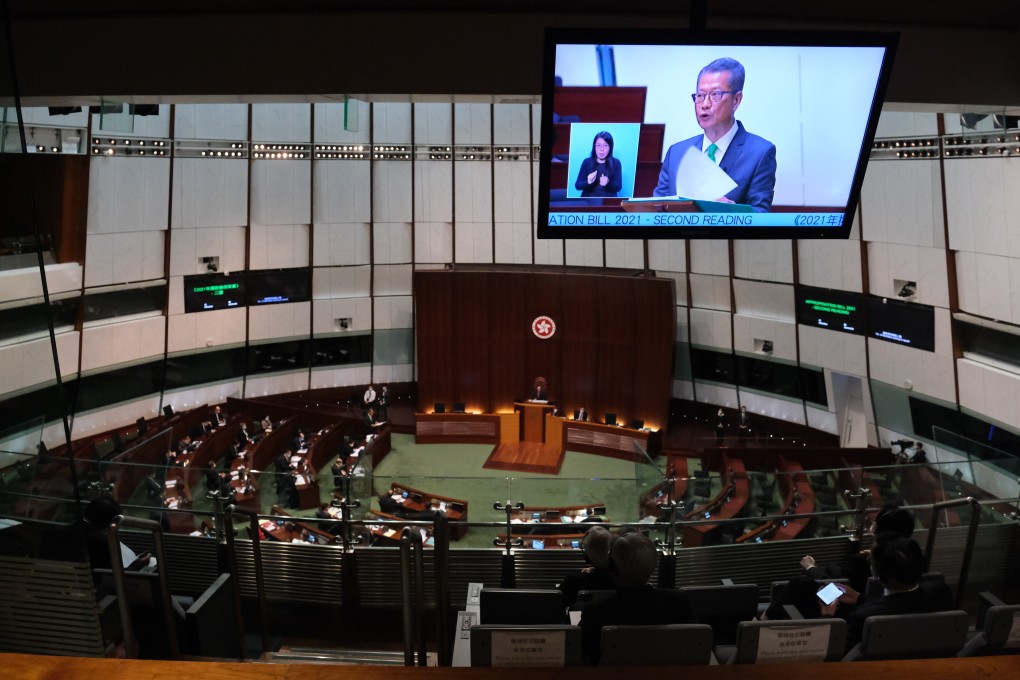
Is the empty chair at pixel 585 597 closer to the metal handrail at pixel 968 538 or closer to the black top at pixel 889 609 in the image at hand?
the black top at pixel 889 609

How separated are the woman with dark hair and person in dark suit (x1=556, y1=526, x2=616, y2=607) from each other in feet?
5.17

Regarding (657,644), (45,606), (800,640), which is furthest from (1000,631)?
(45,606)

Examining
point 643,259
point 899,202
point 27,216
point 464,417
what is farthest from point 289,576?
point 643,259

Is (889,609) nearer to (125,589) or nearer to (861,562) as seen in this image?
(861,562)

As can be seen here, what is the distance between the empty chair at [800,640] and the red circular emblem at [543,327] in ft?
34.9

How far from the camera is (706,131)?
347cm

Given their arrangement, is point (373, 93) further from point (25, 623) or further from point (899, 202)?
point (899, 202)

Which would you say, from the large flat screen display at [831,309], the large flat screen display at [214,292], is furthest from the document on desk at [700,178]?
the large flat screen display at [214,292]

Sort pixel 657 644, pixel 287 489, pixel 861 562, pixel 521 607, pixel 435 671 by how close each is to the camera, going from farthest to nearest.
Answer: pixel 287 489 < pixel 861 562 < pixel 521 607 < pixel 657 644 < pixel 435 671

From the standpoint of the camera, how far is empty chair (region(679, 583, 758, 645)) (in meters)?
3.39

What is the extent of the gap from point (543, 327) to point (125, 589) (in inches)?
411

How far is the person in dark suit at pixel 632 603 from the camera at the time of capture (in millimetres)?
2816

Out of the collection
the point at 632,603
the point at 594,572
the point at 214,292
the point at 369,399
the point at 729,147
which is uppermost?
the point at 729,147

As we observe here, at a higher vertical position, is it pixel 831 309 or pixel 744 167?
pixel 744 167
